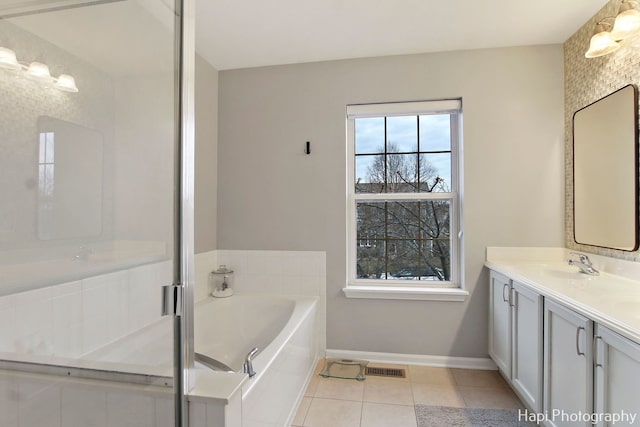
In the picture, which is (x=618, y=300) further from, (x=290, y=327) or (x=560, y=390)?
(x=290, y=327)

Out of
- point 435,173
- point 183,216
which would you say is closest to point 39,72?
point 183,216

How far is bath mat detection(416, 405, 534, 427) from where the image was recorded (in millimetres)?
1857

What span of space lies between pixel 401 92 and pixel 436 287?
1.62 metres

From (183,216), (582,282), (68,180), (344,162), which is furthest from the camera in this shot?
(344,162)

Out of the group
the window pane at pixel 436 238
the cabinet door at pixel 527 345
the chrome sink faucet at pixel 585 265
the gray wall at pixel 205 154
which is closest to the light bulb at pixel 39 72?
the gray wall at pixel 205 154

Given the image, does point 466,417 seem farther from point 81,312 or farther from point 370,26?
point 370,26

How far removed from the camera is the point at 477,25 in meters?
2.24

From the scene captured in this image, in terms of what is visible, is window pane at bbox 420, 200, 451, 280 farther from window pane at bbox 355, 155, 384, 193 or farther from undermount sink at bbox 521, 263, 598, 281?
undermount sink at bbox 521, 263, 598, 281

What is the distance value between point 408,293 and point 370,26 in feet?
6.57

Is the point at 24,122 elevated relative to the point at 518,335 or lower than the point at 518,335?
elevated

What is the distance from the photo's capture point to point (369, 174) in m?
2.82

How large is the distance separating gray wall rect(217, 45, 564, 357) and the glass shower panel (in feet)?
5.83

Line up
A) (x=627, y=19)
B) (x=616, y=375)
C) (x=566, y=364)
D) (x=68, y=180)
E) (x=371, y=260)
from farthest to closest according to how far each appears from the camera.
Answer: (x=371, y=260) → (x=627, y=19) → (x=566, y=364) → (x=616, y=375) → (x=68, y=180)

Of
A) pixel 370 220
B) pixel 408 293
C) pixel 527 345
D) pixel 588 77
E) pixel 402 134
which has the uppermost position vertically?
pixel 588 77
